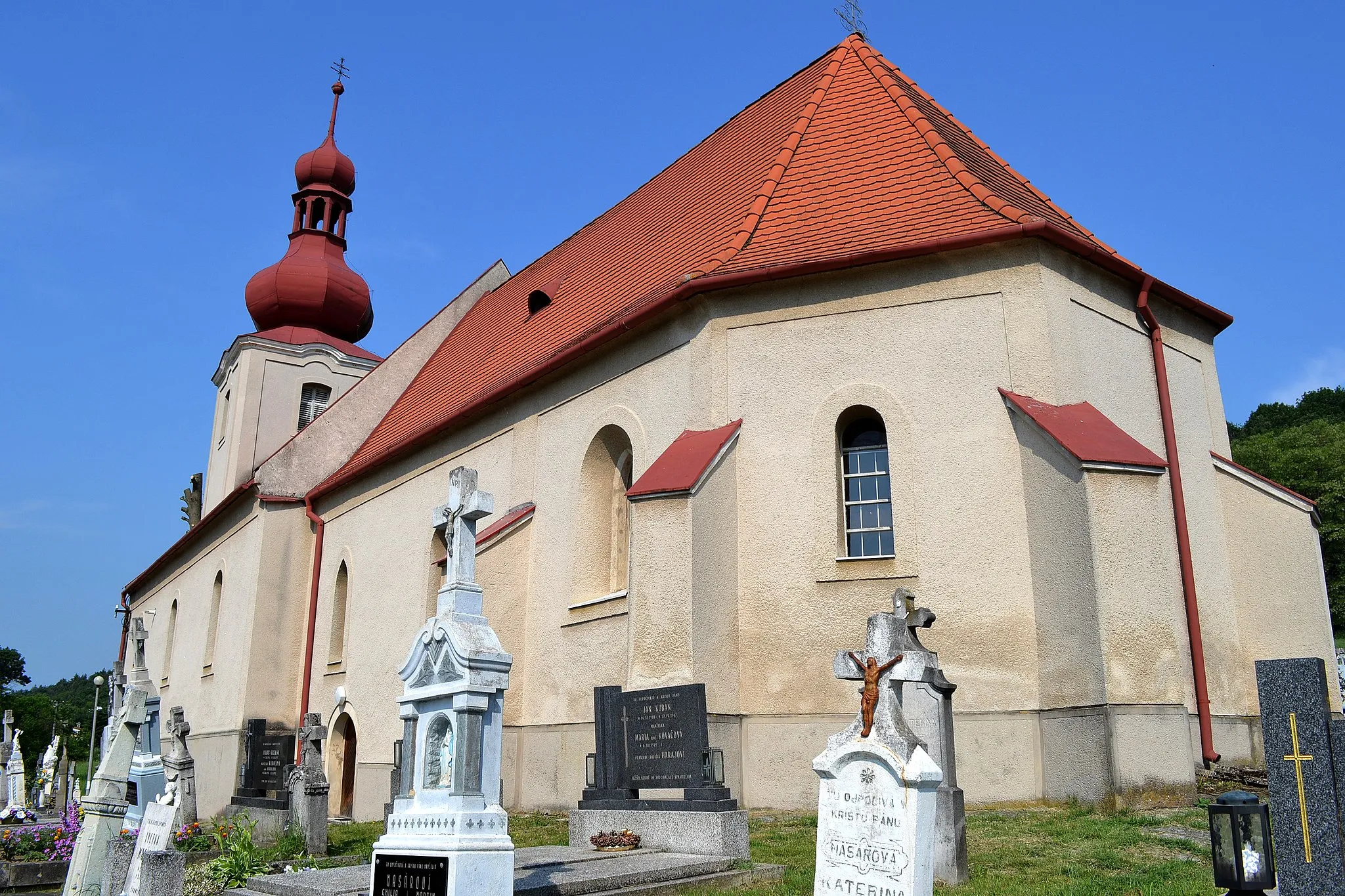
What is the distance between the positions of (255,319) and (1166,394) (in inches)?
792

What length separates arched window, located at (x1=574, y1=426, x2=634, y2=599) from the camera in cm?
1373

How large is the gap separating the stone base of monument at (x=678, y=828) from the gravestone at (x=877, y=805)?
7.22 feet

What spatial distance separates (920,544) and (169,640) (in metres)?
22.4

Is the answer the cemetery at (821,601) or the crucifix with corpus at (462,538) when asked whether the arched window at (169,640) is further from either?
the crucifix with corpus at (462,538)

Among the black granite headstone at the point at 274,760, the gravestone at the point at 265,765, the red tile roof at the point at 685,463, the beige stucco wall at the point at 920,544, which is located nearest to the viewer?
the beige stucco wall at the point at 920,544

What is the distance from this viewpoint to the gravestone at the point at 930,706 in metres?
7.13

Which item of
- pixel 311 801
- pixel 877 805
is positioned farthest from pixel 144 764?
pixel 877 805

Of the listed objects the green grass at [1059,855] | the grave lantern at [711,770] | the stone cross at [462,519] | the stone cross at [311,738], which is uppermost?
the stone cross at [462,519]

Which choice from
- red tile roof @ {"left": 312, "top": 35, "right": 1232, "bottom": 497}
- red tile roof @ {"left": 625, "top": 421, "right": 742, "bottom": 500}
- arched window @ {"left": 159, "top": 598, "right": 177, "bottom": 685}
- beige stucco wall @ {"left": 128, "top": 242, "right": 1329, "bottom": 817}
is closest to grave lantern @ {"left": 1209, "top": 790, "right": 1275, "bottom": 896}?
beige stucco wall @ {"left": 128, "top": 242, "right": 1329, "bottom": 817}

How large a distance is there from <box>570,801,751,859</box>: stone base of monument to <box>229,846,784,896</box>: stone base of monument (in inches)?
4.2

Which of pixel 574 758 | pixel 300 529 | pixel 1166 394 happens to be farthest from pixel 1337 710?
pixel 300 529

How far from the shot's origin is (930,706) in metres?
7.81

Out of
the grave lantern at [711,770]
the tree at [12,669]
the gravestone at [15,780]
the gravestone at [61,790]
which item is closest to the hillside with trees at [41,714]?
the tree at [12,669]

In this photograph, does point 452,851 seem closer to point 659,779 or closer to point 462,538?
point 462,538
